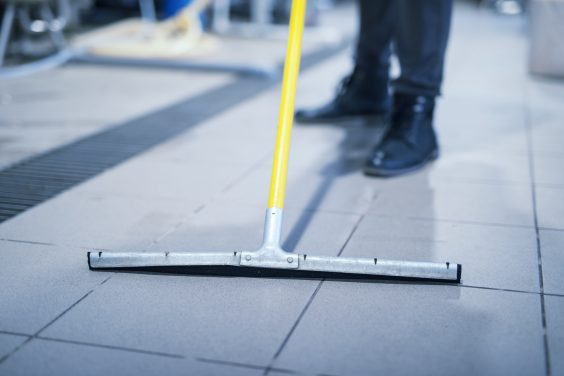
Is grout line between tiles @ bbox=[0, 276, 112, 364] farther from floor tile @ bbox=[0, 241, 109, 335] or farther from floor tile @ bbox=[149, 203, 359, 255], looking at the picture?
floor tile @ bbox=[149, 203, 359, 255]

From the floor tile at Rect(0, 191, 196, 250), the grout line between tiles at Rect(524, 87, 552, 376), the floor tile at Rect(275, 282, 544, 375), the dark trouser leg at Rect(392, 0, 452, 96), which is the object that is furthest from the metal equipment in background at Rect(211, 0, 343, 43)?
the floor tile at Rect(275, 282, 544, 375)

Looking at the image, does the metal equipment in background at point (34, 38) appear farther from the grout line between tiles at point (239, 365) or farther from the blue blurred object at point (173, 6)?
the grout line between tiles at point (239, 365)

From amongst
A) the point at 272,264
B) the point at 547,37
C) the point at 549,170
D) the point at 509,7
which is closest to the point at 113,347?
the point at 272,264

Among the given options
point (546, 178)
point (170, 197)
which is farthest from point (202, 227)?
point (546, 178)

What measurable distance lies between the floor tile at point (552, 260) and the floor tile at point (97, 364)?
1.68 ft

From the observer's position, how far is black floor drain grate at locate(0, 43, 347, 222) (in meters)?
1.56

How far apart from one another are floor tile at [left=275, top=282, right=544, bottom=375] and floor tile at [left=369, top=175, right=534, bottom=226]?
36 cm

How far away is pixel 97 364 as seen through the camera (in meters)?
0.86

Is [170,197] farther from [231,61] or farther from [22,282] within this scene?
[231,61]

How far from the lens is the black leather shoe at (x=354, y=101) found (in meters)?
2.18

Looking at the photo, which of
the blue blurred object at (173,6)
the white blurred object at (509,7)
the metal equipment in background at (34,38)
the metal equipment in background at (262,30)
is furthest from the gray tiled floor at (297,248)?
the white blurred object at (509,7)

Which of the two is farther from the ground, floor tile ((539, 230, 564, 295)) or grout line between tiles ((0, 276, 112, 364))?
grout line between tiles ((0, 276, 112, 364))

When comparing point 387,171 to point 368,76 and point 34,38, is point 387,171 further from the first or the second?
point 34,38

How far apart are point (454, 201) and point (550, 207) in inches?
7.6
